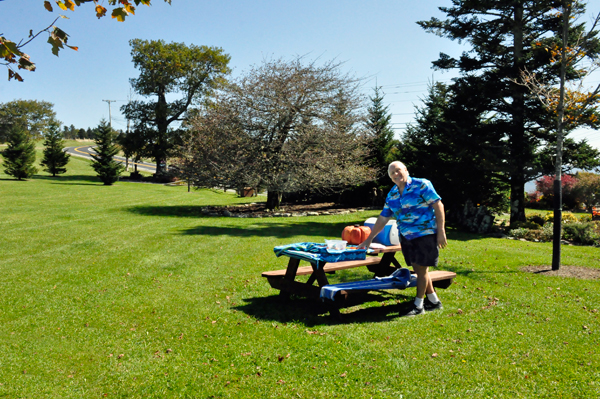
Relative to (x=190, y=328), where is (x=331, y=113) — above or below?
above

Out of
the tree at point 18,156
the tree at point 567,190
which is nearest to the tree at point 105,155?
the tree at point 18,156

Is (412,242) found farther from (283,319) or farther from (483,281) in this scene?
(483,281)


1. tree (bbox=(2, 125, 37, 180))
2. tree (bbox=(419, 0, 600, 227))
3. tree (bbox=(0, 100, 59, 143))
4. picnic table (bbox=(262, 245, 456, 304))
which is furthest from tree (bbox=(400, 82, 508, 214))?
tree (bbox=(0, 100, 59, 143))

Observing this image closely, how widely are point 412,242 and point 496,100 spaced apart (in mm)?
11414

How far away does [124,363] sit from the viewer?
403 cm

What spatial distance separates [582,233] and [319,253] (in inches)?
387

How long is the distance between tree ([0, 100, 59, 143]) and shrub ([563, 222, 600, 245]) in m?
67.7

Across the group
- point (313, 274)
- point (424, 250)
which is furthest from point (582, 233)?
point (313, 274)

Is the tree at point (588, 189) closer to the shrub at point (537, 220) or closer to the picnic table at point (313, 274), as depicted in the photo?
the shrub at point (537, 220)

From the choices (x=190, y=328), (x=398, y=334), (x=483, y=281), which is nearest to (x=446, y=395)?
(x=398, y=334)

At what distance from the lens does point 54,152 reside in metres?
36.2

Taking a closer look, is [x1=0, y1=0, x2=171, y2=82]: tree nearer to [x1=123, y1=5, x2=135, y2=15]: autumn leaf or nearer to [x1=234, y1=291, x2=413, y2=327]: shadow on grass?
[x1=123, y1=5, x2=135, y2=15]: autumn leaf

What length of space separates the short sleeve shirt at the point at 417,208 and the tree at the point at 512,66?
9.63m

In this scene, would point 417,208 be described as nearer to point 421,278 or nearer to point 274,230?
point 421,278
